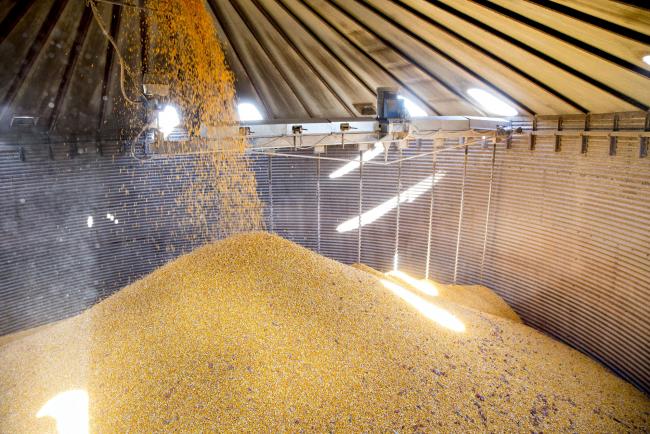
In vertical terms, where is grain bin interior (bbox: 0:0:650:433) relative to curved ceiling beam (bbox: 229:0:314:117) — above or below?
below

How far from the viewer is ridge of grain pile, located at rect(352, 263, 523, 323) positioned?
9625mm

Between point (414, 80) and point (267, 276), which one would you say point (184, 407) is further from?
point (414, 80)

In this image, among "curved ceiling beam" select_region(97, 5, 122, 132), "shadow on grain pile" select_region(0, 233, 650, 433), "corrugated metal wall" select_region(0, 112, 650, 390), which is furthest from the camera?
"curved ceiling beam" select_region(97, 5, 122, 132)

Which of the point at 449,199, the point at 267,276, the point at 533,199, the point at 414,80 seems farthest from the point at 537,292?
the point at 267,276

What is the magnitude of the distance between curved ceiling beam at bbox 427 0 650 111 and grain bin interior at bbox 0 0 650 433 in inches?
1.1

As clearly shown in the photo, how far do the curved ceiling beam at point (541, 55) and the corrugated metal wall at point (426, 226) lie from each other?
2.36 ft

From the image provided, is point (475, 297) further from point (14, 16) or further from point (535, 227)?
point (14, 16)

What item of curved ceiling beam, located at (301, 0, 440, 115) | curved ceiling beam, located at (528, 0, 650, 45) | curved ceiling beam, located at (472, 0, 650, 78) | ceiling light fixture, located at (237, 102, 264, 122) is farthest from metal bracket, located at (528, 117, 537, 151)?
ceiling light fixture, located at (237, 102, 264, 122)

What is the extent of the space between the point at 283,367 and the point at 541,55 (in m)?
5.35

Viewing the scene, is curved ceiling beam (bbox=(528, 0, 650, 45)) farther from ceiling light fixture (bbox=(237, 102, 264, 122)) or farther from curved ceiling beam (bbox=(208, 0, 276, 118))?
ceiling light fixture (bbox=(237, 102, 264, 122))

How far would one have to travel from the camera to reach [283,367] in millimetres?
5746

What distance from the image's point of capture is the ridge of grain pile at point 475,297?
9625 millimetres

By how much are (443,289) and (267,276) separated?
484 centimetres

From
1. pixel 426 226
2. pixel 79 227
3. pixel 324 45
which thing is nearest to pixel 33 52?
pixel 79 227
